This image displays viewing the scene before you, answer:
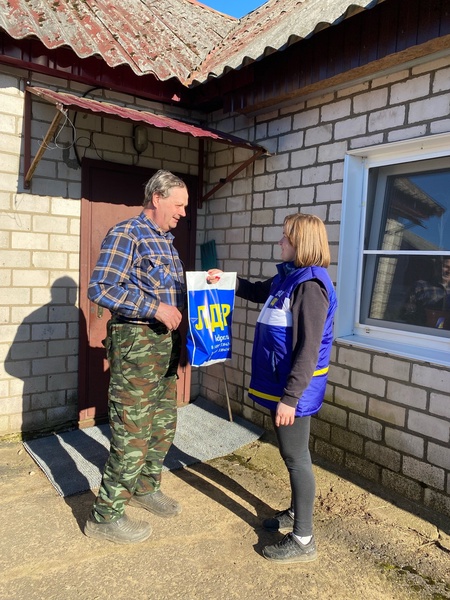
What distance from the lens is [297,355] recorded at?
2355 mm

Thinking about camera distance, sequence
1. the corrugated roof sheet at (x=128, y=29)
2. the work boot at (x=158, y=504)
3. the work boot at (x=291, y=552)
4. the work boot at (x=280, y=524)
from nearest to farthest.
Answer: the work boot at (x=291, y=552)
the work boot at (x=280, y=524)
the work boot at (x=158, y=504)
the corrugated roof sheet at (x=128, y=29)

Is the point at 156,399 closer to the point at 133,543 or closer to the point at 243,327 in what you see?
the point at 133,543

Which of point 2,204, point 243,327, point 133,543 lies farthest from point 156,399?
point 2,204

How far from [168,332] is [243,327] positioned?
1.85 metres

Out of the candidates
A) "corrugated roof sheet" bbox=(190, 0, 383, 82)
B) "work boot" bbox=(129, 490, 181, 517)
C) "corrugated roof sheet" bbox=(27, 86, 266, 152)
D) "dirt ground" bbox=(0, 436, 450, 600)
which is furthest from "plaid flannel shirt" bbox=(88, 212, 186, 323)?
"corrugated roof sheet" bbox=(190, 0, 383, 82)

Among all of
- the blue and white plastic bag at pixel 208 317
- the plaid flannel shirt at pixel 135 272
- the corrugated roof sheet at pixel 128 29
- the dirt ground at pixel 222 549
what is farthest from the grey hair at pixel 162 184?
the dirt ground at pixel 222 549

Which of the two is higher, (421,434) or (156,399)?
(156,399)

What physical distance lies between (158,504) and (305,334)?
5.03 ft

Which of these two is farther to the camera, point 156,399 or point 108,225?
point 108,225

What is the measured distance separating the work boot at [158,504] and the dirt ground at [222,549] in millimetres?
48

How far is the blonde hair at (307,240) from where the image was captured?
2467mm

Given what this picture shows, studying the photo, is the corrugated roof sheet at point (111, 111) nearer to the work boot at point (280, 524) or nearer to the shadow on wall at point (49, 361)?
the shadow on wall at point (49, 361)

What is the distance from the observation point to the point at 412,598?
2.36m

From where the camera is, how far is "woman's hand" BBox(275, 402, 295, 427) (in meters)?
2.35
